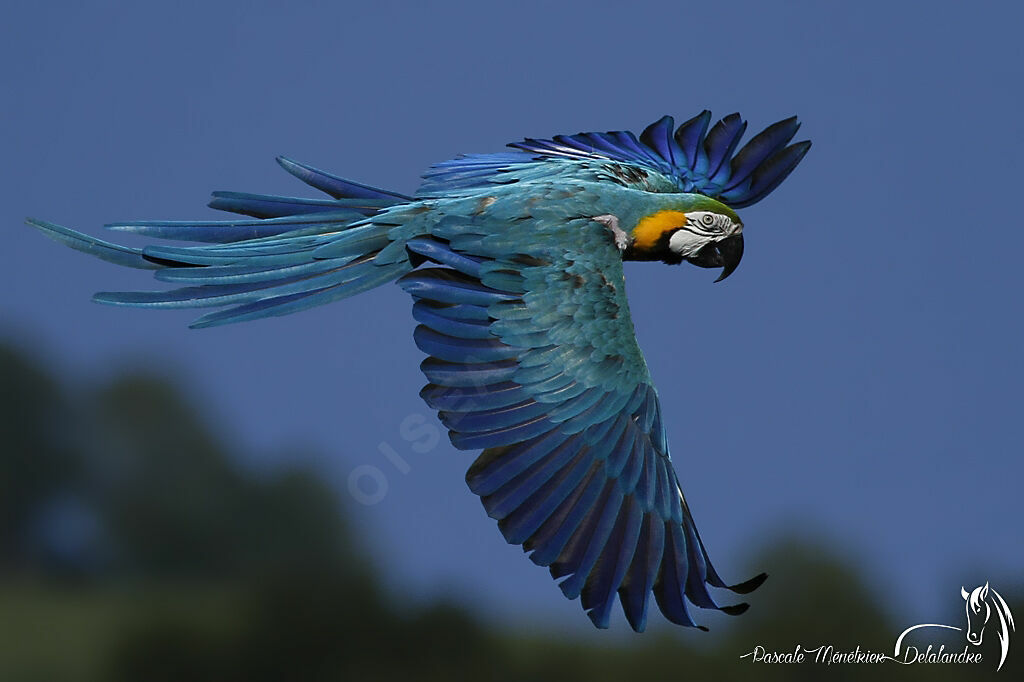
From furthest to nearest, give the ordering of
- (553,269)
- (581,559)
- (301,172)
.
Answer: (301,172) < (553,269) < (581,559)

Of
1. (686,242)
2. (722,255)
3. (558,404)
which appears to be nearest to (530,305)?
(558,404)

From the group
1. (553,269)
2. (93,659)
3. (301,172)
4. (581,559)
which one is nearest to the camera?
(581,559)

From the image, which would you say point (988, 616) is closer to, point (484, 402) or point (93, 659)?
point (484, 402)

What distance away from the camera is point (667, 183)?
519 cm

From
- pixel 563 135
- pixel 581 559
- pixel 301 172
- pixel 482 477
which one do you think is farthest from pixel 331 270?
pixel 563 135

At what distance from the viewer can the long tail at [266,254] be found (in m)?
4.36

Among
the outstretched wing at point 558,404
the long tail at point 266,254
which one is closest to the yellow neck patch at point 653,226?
the outstretched wing at point 558,404

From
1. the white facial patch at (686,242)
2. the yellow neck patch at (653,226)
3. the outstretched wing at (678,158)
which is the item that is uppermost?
the outstretched wing at (678,158)

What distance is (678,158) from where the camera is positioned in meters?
5.70

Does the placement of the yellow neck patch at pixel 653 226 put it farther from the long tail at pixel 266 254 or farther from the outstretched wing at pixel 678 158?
the long tail at pixel 266 254

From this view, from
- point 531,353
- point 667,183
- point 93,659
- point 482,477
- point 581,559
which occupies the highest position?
point 667,183

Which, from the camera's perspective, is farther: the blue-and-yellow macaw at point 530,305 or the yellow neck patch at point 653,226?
the yellow neck patch at point 653,226

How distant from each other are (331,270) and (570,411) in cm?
93

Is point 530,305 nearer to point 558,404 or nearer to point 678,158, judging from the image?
point 558,404
